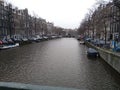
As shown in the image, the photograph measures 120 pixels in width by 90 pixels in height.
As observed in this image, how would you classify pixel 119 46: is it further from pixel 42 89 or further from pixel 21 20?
pixel 21 20

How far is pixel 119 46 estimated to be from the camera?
83.7ft

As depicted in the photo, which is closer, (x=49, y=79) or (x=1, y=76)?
(x=49, y=79)

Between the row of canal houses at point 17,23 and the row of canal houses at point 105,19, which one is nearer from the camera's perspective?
the row of canal houses at point 105,19

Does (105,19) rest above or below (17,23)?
below

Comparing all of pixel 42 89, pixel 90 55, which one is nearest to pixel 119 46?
pixel 90 55

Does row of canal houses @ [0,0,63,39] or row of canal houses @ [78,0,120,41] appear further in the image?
row of canal houses @ [0,0,63,39]

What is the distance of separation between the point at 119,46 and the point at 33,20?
237 feet

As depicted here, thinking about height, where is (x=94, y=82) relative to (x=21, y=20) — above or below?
below

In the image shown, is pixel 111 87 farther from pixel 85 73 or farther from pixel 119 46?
pixel 119 46

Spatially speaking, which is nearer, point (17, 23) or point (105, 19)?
point (105, 19)

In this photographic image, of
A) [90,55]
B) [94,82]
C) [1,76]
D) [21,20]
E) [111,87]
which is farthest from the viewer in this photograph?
[21,20]

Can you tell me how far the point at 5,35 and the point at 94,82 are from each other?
6192 centimetres

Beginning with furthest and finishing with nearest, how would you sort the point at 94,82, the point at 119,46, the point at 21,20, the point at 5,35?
1. the point at 21,20
2. the point at 5,35
3. the point at 119,46
4. the point at 94,82

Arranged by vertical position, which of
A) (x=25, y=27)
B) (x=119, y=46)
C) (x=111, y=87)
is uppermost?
(x=25, y=27)
